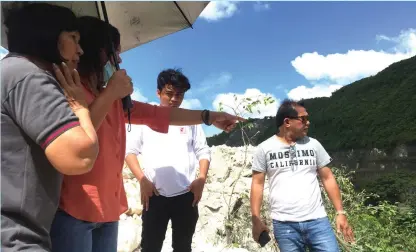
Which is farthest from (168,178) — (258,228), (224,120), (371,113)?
(371,113)

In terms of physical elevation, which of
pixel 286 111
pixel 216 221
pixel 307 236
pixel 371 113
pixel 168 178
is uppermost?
pixel 371 113

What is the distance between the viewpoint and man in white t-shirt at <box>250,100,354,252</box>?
295 centimetres

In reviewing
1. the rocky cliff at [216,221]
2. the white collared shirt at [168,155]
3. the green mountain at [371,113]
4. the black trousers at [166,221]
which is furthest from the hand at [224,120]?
the green mountain at [371,113]

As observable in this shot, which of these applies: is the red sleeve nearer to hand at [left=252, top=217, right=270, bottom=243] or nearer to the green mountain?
hand at [left=252, top=217, right=270, bottom=243]

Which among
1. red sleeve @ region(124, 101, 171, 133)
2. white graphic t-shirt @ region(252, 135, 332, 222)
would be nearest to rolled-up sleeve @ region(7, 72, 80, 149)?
red sleeve @ region(124, 101, 171, 133)

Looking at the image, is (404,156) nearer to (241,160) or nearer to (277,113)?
(241,160)

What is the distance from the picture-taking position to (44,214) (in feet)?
3.72

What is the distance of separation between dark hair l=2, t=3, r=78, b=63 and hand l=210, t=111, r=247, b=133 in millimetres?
1165

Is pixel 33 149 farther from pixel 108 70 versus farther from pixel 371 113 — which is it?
pixel 371 113

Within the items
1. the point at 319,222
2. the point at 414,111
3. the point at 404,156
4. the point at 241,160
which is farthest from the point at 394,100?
the point at 319,222

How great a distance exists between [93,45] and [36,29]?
0.43m

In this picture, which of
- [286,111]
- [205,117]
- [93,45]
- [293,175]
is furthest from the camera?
A: [286,111]

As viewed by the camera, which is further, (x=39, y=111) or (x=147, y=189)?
(x=147, y=189)

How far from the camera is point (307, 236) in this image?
Result: 9.66 feet
